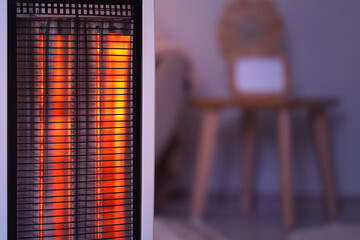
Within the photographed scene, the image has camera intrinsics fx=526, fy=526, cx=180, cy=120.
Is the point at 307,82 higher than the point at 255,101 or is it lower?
higher

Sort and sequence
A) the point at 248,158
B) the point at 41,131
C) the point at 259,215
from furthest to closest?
the point at 248,158
the point at 259,215
the point at 41,131

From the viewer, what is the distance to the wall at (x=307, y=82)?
9.09 feet

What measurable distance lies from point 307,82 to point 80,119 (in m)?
2.21

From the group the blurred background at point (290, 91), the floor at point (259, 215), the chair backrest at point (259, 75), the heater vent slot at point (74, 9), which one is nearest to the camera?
the heater vent slot at point (74, 9)

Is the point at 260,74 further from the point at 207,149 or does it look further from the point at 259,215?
the point at 259,215

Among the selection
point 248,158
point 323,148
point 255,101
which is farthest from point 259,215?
point 255,101

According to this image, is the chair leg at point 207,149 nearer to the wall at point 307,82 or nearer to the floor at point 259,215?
the floor at point 259,215

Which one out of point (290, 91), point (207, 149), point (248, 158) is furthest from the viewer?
point (290, 91)

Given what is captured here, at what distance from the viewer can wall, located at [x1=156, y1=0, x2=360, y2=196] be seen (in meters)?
2.77

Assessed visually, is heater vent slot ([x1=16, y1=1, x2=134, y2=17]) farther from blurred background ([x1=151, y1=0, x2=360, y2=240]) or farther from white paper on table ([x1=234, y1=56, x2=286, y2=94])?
blurred background ([x1=151, y1=0, x2=360, y2=240])

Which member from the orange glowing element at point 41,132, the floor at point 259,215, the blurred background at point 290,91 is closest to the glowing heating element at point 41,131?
the orange glowing element at point 41,132

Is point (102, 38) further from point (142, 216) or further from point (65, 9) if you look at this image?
point (142, 216)

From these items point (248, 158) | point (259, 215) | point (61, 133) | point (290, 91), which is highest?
point (290, 91)

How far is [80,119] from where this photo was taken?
743mm
